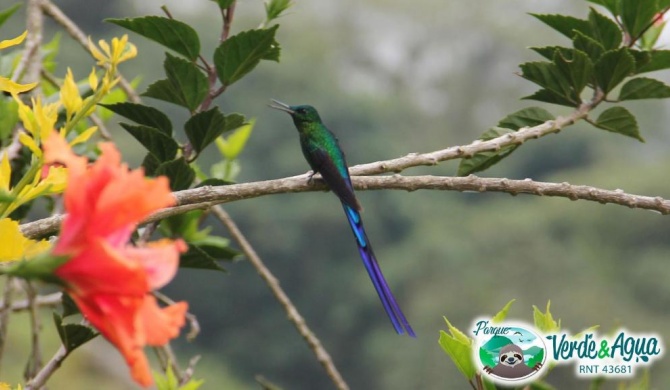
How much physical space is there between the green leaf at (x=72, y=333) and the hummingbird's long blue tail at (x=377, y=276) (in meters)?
0.34

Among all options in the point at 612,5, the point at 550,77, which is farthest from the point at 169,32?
the point at 612,5

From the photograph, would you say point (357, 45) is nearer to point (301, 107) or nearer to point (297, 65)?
point (297, 65)

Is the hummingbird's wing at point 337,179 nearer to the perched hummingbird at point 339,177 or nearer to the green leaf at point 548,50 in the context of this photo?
the perched hummingbird at point 339,177

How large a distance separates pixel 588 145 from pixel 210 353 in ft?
51.7

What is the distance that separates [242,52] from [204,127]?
0.10 meters

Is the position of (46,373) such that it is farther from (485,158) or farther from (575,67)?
(575,67)

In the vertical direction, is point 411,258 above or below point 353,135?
below

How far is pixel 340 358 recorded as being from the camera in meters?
29.1

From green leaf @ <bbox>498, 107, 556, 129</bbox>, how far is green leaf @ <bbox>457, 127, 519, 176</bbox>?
3 cm

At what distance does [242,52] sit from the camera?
1126 mm

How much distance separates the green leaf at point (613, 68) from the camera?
115 centimetres

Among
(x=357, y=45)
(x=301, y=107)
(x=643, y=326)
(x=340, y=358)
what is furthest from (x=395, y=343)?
(x=301, y=107)

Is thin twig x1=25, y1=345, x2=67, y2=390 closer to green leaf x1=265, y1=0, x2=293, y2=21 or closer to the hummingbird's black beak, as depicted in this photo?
green leaf x1=265, y1=0, x2=293, y2=21

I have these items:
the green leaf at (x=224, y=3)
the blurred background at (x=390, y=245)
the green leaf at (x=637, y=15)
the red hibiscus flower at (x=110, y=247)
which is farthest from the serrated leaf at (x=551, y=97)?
the blurred background at (x=390, y=245)
